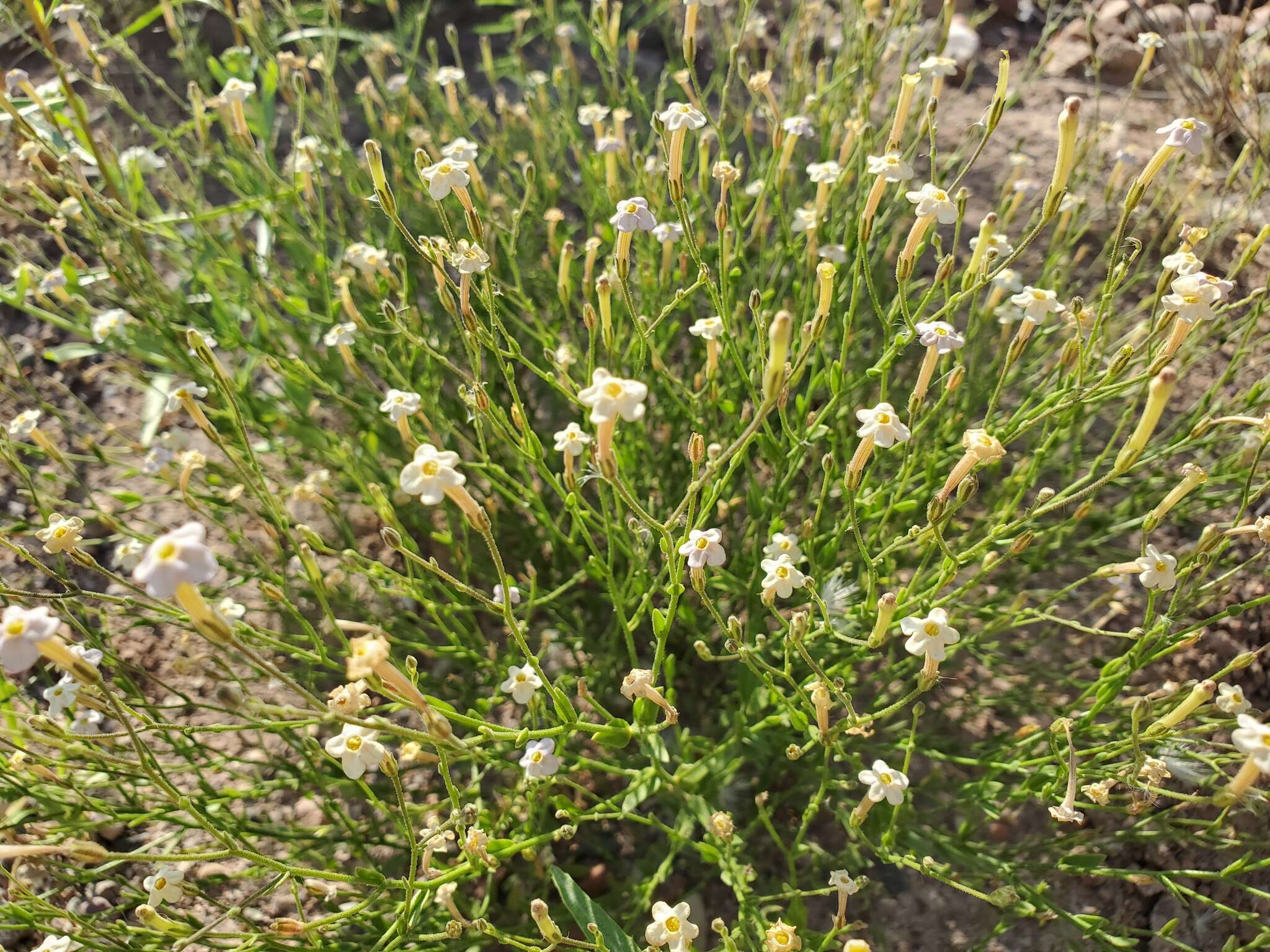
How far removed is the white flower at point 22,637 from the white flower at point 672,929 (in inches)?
46.1

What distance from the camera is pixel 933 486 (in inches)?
97.3

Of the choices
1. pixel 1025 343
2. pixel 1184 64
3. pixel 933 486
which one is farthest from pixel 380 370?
pixel 1184 64

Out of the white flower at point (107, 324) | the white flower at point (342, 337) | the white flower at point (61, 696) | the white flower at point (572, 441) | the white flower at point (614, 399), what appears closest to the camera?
the white flower at point (614, 399)

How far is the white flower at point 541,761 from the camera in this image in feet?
6.35

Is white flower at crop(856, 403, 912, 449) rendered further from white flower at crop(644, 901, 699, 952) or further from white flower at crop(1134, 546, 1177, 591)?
white flower at crop(644, 901, 699, 952)

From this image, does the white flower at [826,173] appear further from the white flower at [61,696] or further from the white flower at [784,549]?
the white flower at [61,696]

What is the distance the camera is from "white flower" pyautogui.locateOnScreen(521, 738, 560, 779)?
6.35 ft

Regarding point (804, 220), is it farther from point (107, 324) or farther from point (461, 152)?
point (107, 324)

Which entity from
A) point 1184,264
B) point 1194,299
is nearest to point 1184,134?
point 1184,264

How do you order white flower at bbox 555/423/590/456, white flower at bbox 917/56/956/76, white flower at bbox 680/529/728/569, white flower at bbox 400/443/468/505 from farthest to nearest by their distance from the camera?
1. white flower at bbox 917/56/956/76
2. white flower at bbox 555/423/590/456
3. white flower at bbox 680/529/728/569
4. white flower at bbox 400/443/468/505

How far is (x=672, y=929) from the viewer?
181cm

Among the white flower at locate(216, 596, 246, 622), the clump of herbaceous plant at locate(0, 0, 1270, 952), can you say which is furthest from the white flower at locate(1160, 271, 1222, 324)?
the white flower at locate(216, 596, 246, 622)

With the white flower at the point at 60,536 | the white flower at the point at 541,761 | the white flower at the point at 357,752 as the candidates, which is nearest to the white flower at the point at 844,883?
the white flower at the point at 541,761

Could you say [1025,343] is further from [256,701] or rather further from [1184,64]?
[1184,64]
